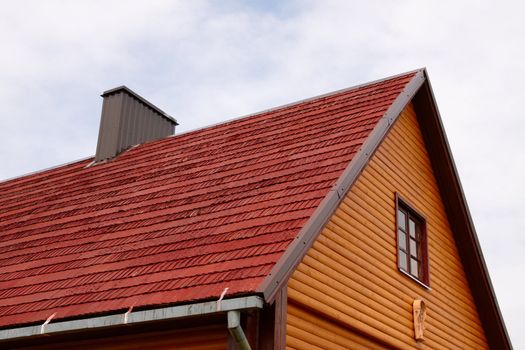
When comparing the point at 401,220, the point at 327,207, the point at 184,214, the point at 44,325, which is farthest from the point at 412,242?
the point at 44,325

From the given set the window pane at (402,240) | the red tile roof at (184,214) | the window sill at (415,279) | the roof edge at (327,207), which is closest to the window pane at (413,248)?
the window pane at (402,240)

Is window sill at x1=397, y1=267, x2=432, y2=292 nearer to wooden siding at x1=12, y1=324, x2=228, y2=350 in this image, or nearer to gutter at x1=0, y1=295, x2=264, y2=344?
wooden siding at x1=12, y1=324, x2=228, y2=350

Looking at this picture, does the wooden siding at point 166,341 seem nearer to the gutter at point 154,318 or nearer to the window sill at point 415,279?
the gutter at point 154,318

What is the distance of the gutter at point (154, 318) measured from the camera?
6543 mm

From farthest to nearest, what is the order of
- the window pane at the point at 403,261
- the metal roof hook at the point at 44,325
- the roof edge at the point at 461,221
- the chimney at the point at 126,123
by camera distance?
the chimney at the point at 126,123 → the roof edge at the point at 461,221 → the window pane at the point at 403,261 → the metal roof hook at the point at 44,325

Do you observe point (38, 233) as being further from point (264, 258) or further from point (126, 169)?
point (264, 258)

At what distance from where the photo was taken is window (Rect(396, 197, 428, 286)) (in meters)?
10.9

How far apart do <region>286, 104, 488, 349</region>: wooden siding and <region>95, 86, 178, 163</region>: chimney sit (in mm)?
5618

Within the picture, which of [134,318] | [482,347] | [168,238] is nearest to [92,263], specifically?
[168,238]

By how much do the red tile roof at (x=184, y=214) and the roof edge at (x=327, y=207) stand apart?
0.10 meters

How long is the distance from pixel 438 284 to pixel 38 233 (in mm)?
6224

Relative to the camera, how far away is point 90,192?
467 inches

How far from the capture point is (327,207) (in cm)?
805

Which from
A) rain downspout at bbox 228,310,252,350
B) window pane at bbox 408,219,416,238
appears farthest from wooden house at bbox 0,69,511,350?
window pane at bbox 408,219,416,238
